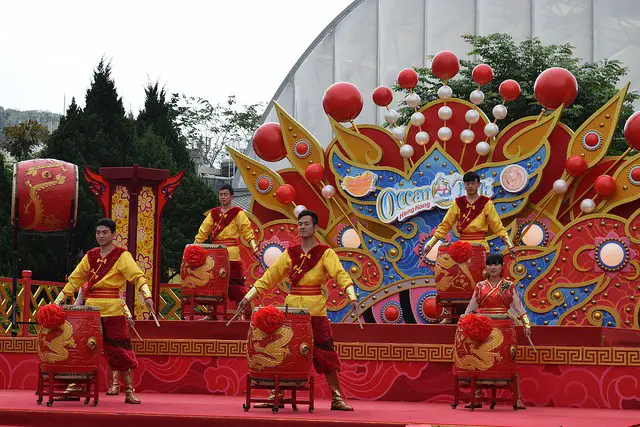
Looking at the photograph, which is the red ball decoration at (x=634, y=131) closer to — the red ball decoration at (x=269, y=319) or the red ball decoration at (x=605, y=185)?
the red ball decoration at (x=605, y=185)

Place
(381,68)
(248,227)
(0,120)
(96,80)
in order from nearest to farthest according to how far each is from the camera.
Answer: (248,227)
(96,80)
(381,68)
(0,120)

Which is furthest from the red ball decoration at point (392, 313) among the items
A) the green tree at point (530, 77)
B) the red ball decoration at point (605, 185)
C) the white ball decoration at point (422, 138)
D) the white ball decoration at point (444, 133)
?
the green tree at point (530, 77)

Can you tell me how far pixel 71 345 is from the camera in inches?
328

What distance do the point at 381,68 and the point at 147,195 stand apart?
1200 cm

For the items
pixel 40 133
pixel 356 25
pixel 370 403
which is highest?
pixel 356 25

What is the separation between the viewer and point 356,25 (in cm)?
2467

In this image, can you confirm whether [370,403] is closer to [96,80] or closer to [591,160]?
[591,160]

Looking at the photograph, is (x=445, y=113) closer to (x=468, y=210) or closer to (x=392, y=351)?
(x=468, y=210)

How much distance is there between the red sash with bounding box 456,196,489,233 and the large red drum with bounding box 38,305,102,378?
4.30m

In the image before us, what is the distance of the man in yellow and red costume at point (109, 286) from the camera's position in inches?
348

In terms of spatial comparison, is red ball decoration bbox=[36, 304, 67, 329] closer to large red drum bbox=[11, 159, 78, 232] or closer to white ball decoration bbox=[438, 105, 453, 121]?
large red drum bbox=[11, 159, 78, 232]

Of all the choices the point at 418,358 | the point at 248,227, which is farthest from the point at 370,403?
the point at 248,227

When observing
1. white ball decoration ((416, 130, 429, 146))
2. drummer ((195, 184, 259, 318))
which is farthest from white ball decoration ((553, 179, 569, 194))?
drummer ((195, 184, 259, 318))

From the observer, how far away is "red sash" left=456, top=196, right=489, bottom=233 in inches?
437
